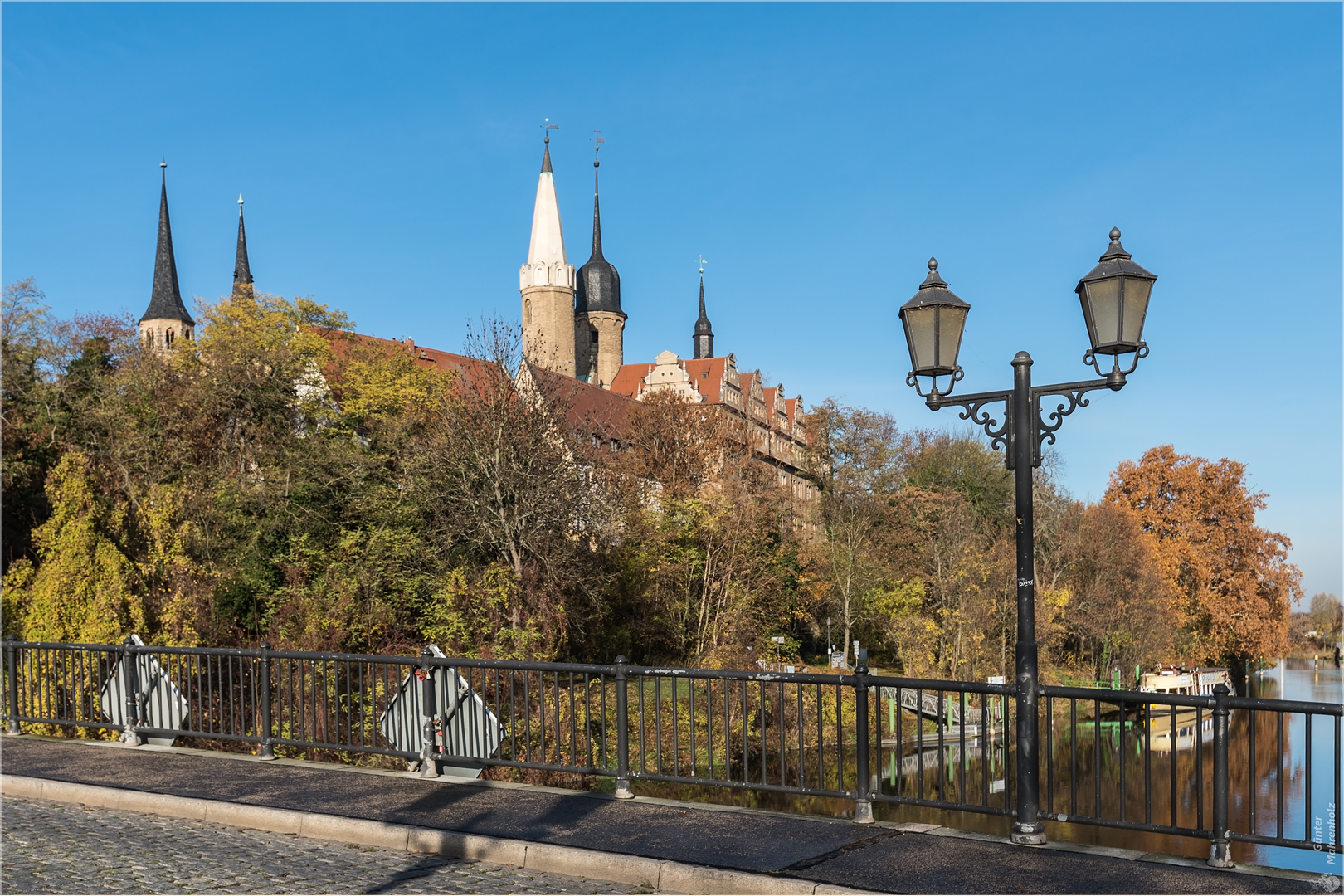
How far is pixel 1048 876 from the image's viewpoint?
6.62 meters

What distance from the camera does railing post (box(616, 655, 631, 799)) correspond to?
9.30m

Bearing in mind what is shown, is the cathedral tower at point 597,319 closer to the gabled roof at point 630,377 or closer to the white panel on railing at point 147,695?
the gabled roof at point 630,377

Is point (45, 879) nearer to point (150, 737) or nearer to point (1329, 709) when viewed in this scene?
point (150, 737)

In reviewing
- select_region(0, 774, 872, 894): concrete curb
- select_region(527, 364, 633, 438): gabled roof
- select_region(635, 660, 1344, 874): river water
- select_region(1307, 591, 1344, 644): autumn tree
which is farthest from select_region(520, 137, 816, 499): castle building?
select_region(0, 774, 872, 894): concrete curb

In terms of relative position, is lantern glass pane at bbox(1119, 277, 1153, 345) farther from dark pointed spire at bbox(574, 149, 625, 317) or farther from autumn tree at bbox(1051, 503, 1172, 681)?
dark pointed spire at bbox(574, 149, 625, 317)

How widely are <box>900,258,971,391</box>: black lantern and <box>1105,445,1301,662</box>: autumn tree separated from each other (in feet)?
172

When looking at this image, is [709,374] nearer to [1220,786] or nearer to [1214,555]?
[1214,555]

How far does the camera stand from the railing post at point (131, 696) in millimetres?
13016

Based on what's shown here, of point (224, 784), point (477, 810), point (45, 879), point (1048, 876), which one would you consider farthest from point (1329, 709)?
point (224, 784)

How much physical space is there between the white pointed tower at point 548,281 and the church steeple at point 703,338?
22923 mm

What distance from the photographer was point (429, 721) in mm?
10703

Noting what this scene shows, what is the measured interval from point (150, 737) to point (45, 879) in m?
6.54

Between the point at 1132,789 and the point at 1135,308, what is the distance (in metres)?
32.1

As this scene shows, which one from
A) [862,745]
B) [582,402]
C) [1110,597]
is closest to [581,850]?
[862,745]
